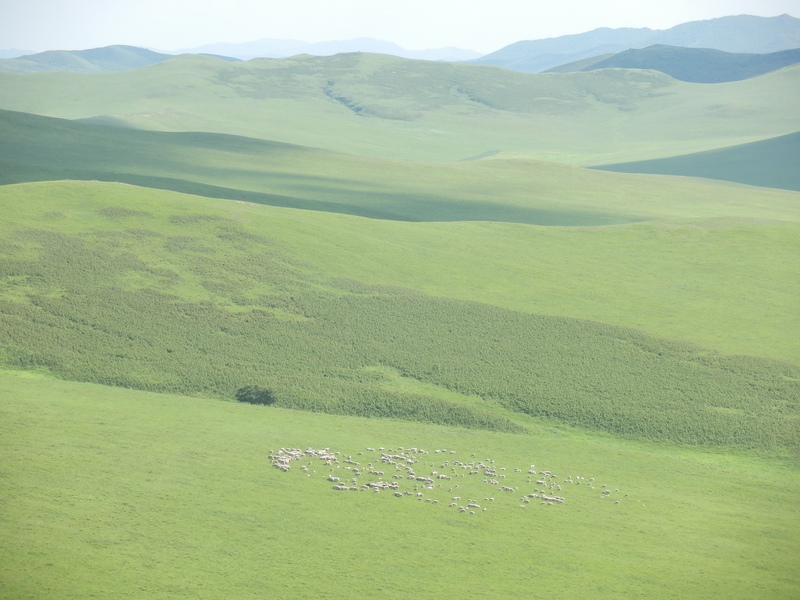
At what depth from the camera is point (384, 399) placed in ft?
122

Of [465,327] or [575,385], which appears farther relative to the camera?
[465,327]

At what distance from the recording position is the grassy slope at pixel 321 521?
21.1 m

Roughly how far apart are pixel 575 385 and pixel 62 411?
22.4 metres

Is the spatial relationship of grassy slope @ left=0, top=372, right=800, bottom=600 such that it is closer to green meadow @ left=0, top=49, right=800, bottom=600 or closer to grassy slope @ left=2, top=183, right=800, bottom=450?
green meadow @ left=0, top=49, right=800, bottom=600

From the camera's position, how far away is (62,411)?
30938mm

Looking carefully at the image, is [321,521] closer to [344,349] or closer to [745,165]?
[344,349]

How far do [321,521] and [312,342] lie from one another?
1800 cm

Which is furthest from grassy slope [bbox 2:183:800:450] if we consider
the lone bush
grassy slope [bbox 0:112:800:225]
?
grassy slope [bbox 0:112:800:225]

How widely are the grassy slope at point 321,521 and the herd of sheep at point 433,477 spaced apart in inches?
12.8

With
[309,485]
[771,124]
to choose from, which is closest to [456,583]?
[309,485]

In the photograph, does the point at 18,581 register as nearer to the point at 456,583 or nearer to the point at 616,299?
the point at 456,583

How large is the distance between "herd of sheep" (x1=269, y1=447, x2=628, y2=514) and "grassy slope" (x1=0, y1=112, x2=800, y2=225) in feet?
153

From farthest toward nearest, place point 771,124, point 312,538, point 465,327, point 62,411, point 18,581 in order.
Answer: point 771,124, point 465,327, point 62,411, point 312,538, point 18,581

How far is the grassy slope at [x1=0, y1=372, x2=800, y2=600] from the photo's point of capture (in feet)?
69.1
